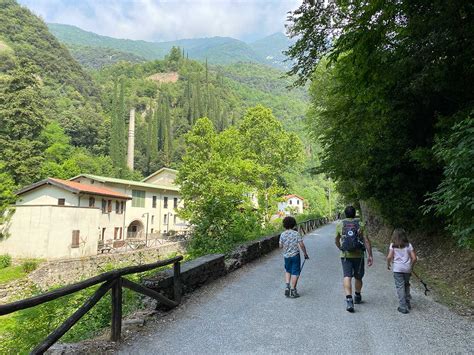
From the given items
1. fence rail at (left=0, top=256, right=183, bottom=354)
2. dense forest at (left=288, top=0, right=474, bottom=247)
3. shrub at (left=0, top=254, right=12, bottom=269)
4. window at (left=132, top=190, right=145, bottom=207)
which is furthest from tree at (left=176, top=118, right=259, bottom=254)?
fence rail at (left=0, top=256, right=183, bottom=354)

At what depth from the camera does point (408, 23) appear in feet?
25.3

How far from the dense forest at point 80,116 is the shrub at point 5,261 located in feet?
14.2

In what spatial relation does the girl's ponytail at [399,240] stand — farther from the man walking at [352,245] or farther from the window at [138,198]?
the window at [138,198]

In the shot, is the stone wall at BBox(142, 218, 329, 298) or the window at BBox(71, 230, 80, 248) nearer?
the stone wall at BBox(142, 218, 329, 298)

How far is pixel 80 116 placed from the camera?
8019 centimetres

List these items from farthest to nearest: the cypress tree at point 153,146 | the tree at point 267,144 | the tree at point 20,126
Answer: the cypress tree at point 153,146, the tree at point 20,126, the tree at point 267,144

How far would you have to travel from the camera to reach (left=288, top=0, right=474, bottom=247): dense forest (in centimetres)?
627

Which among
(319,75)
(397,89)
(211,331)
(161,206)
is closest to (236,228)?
(397,89)

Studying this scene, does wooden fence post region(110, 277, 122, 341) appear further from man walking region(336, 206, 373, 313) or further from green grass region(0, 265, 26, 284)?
green grass region(0, 265, 26, 284)

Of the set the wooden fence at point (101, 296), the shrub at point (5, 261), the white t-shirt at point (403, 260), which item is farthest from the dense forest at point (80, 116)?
the wooden fence at point (101, 296)

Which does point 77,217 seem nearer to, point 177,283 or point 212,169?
point 212,169

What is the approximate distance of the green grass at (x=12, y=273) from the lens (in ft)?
77.0

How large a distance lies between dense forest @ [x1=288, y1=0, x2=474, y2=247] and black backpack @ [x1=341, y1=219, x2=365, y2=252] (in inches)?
54.3

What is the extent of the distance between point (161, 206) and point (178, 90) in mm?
103272
